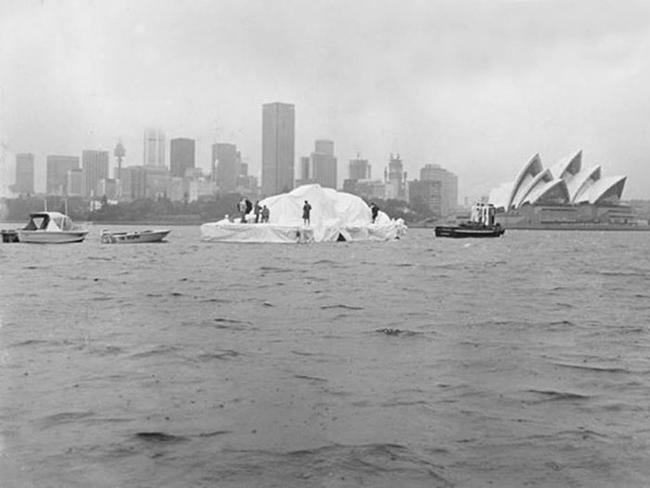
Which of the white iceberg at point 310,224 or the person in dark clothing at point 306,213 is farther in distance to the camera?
the person in dark clothing at point 306,213

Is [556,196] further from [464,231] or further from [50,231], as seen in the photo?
[50,231]

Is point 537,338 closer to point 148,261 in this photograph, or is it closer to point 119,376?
point 119,376

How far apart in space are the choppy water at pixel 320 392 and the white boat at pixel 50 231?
2545 centimetres

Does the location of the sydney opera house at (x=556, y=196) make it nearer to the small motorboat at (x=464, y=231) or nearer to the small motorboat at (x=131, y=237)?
the small motorboat at (x=464, y=231)

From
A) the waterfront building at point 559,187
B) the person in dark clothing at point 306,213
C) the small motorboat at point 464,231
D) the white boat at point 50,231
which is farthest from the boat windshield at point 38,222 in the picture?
the waterfront building at point 559,187

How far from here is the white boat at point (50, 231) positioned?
122ft

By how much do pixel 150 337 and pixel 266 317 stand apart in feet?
7.31

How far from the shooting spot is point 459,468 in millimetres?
4473

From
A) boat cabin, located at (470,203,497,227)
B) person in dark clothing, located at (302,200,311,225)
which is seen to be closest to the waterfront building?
boat cabin, located at (470,203,497,227)

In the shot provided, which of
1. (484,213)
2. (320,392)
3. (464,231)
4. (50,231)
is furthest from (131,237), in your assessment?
(320,392)

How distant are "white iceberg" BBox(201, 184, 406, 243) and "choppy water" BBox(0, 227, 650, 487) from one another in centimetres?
2557

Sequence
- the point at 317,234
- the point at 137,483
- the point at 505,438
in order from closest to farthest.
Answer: the point at 137,483 → the point at 505,438 → the point at 317,234

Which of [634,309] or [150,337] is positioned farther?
[634,309]

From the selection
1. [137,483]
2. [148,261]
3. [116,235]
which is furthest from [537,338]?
[116,235]
